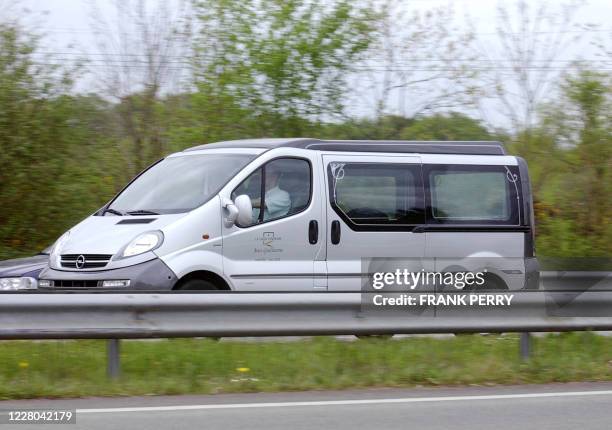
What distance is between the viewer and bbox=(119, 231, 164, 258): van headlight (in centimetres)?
948

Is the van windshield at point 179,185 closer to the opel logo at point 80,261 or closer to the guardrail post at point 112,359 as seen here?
the opel logo at point 80,261

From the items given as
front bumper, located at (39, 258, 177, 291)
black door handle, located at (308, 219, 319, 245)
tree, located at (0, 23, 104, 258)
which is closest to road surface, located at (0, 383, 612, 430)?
front bumper, located at (39, 258, 177, 291)

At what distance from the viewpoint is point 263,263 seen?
33.2ft

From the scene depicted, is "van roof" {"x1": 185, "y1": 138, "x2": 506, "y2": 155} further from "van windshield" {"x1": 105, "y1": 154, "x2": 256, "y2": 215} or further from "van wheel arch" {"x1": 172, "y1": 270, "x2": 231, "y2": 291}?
"van wheel arch" {"x1": 172, "y1": 270, "x2": 231, "y2": 291}

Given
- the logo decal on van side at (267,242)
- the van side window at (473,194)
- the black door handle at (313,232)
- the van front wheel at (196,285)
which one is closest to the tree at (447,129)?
the van side window at (473,194)

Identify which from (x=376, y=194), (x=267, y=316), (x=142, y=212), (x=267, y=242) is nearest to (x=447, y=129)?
(x=376, y=194)

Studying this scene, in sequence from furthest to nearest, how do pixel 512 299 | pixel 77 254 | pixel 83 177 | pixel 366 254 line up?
pixel 83 177
pixel 366 254
pixel 77 254
pixel 512 299

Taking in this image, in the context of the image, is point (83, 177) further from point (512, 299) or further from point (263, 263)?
point (512, 299)

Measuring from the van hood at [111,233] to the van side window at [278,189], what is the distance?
85cm

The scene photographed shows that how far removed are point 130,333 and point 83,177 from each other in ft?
30.2

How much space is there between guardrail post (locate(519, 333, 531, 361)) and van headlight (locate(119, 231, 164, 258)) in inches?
141

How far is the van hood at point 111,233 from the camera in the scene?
9.62m

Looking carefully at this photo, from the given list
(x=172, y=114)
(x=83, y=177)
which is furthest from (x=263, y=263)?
(x=172, y=114)

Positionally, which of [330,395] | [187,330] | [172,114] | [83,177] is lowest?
[330,395]
